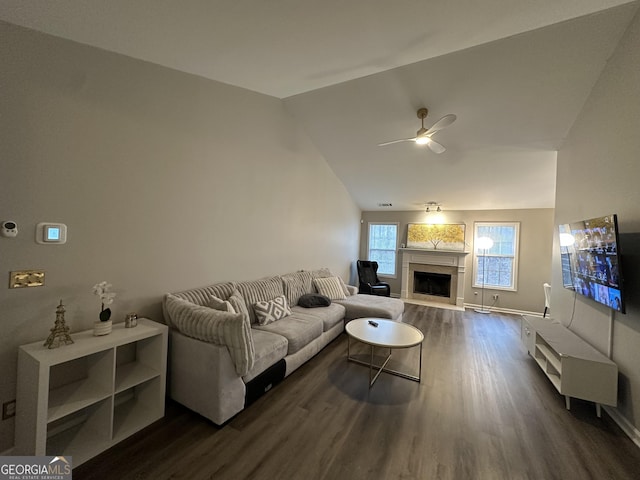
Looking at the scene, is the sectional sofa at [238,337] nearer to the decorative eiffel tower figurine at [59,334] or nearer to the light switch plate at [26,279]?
the decorative eiffel tower figurine at [59,334]

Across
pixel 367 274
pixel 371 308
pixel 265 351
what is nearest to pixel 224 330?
pixel 265 351

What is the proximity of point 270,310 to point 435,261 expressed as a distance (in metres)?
4.66

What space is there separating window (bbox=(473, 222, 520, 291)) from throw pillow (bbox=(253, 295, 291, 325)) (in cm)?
482

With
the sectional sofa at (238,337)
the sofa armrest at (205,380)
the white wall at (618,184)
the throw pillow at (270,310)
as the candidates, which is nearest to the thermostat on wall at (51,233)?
the sectional sofa at (238,337)

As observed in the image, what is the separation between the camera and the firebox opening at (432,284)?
20.7ft

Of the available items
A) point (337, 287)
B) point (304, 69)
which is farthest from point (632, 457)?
point (304, 69)

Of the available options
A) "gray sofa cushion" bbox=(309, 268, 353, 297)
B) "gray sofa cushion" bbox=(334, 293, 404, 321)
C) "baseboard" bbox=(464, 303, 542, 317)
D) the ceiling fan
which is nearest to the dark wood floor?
"gray sofa cushion" bbox=(334, 293, 404, 321)

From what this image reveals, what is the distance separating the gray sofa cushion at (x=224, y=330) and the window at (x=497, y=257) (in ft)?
18.6

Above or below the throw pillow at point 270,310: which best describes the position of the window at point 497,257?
above

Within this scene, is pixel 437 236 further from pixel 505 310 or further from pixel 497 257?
pixel 505 310

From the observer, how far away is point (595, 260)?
96.0 inches

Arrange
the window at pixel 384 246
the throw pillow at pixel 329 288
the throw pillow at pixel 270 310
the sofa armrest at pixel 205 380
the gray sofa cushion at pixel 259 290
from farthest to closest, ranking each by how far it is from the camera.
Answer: the window at pixel 384 246 → the throw pillow at pixel 329 288 → the gray sofa cushion at pixel 259 290 → the throw pillow at pixel 270 310 → the sofa armrest at pixel 205 380

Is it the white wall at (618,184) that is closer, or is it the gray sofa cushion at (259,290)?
A: the white wall at (618,184)

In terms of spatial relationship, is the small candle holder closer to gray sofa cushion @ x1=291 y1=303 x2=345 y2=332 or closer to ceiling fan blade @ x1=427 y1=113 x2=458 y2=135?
gray sofa cushion @ x1=291 y1=303 x2=345 y2=332
